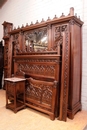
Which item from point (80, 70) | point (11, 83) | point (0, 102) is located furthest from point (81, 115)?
point (0, 102)

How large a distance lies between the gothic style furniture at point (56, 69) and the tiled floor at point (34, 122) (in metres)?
0.12

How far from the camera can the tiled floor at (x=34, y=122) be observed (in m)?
2.15

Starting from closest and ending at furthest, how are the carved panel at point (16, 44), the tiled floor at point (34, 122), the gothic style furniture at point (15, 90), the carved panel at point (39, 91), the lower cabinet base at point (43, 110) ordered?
the tiled floor at point (34, 122), the lower cabinet base at point (43, 110), the carved panel at point (39, 91), the gothic style furniture at point (15, 90), the carved panel at point (16, 44)

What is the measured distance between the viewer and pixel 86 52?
9.34ft

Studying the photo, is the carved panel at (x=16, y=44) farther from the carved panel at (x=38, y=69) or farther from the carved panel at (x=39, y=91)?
the carved panel at (x=39, y=91)

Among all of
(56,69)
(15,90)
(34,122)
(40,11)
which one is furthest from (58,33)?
(34,122)

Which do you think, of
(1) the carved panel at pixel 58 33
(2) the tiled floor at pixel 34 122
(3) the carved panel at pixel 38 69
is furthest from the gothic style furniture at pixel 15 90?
(1) the carved panel at pixel 58 33

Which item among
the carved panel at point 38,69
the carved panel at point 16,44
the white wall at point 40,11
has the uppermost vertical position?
the white wall at point 40,11

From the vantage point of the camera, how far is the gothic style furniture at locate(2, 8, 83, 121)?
244 centimetres

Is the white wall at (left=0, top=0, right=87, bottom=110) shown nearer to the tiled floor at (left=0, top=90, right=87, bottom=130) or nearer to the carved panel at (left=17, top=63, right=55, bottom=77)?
the tiled floor at (left=0, top=90, right=87, bottom=130)

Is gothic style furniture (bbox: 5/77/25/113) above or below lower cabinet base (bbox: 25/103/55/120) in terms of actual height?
above

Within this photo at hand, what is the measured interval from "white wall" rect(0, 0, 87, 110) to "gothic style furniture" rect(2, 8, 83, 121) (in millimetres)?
143

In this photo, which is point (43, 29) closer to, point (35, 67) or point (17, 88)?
point (35, 67)

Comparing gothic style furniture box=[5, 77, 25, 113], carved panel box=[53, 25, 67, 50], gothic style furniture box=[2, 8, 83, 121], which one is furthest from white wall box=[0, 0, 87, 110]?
gothic style furniture box=[5, 77, 25, 113]
